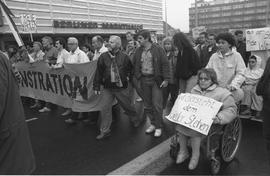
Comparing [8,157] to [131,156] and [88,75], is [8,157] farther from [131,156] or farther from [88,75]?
[88,75]

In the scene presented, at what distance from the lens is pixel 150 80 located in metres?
4.61

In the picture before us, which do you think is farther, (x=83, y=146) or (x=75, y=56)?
(x=75, y=56)

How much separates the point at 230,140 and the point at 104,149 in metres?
1.90

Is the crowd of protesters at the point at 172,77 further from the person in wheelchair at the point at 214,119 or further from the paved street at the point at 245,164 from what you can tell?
the paved street at the point at 245,164

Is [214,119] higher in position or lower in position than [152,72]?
lower

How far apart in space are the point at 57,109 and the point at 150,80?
3439mm

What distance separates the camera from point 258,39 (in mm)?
5719

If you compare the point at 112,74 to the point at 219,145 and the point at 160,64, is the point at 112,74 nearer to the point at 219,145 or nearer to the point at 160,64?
the point at 160,64

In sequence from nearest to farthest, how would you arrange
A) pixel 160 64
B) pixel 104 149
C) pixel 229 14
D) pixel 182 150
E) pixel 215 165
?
pixel 215 165 → pixel 182 150 → pixel 104 149 → pixel 160 64 → pixel 229 14

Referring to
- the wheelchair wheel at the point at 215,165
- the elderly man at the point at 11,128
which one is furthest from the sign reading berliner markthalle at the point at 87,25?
the elderly man at the point at 11,128

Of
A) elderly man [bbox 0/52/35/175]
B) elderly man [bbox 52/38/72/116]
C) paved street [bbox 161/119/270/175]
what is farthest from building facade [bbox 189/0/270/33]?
elderly man [bbox 0/52/35/175]

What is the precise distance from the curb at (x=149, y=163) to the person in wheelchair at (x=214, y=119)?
287 millimetres

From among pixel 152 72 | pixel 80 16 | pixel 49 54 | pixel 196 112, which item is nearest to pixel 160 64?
pixel 152 72

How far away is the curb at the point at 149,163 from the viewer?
132 inches
